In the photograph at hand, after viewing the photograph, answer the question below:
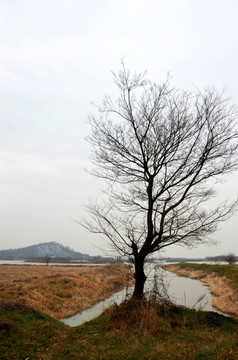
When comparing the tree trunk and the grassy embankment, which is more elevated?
the tree trunk

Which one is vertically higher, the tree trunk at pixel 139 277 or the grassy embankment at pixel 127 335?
the tree trunk at pixel 139 277

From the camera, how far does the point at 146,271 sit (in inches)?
463

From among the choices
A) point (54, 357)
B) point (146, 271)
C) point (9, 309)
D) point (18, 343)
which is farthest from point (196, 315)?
point (9, 309)

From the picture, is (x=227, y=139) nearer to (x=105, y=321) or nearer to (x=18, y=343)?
(x=105, y=321)

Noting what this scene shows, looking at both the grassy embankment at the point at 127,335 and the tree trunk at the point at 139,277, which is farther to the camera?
the tree trunk at the point at 139,277

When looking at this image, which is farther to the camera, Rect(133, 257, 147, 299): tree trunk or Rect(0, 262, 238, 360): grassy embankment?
Rect(133, 257, 147, 299): tree trunk

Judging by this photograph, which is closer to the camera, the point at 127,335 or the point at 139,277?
the point at 127,335

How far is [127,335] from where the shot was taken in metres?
8.43

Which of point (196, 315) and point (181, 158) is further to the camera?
point (181, 158)

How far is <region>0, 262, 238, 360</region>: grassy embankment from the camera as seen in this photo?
662 cm

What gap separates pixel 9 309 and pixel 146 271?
18.3 ft

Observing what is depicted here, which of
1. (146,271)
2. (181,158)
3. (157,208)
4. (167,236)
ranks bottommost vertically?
(146,271)

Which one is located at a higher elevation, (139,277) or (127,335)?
(139,277)

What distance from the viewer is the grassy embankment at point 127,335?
662cm
